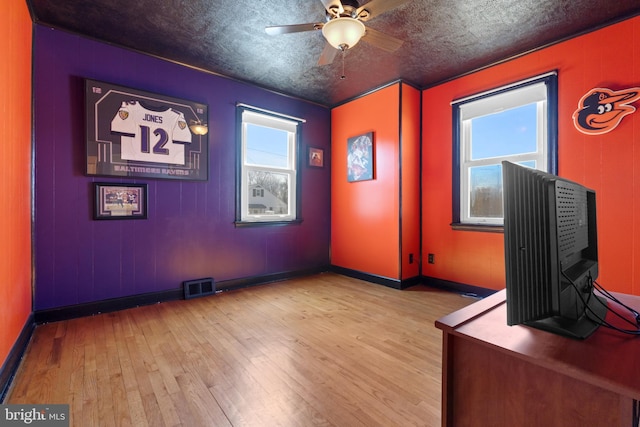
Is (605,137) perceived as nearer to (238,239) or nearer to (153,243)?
(238,239)

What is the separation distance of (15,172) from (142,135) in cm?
117

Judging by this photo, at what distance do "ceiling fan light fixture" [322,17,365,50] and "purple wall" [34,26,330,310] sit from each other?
1969 mm

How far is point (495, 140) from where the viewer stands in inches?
132

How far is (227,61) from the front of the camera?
10.7 ft

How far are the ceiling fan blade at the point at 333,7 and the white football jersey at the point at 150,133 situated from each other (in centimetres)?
205

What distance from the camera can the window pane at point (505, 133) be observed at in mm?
3077

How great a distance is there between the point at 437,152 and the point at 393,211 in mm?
966

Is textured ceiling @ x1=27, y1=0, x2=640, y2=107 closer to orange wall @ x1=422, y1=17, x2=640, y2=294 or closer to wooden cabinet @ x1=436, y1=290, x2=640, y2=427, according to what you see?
orange wall @ x1=422, y1=17, x2=640, y2=294

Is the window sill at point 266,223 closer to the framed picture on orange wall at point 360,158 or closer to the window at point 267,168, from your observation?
the window at point 267,168

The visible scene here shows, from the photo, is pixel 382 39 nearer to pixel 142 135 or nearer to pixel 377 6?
pixel 377 6

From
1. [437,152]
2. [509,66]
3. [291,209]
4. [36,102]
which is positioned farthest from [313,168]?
[36,102]

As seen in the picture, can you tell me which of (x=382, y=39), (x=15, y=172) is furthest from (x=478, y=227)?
(x=15, y=172)

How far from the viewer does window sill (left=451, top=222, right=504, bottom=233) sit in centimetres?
321

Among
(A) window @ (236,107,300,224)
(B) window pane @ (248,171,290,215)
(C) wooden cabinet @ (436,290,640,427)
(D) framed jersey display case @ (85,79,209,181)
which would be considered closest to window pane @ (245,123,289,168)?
(A) window @ (236,107,300,224)
